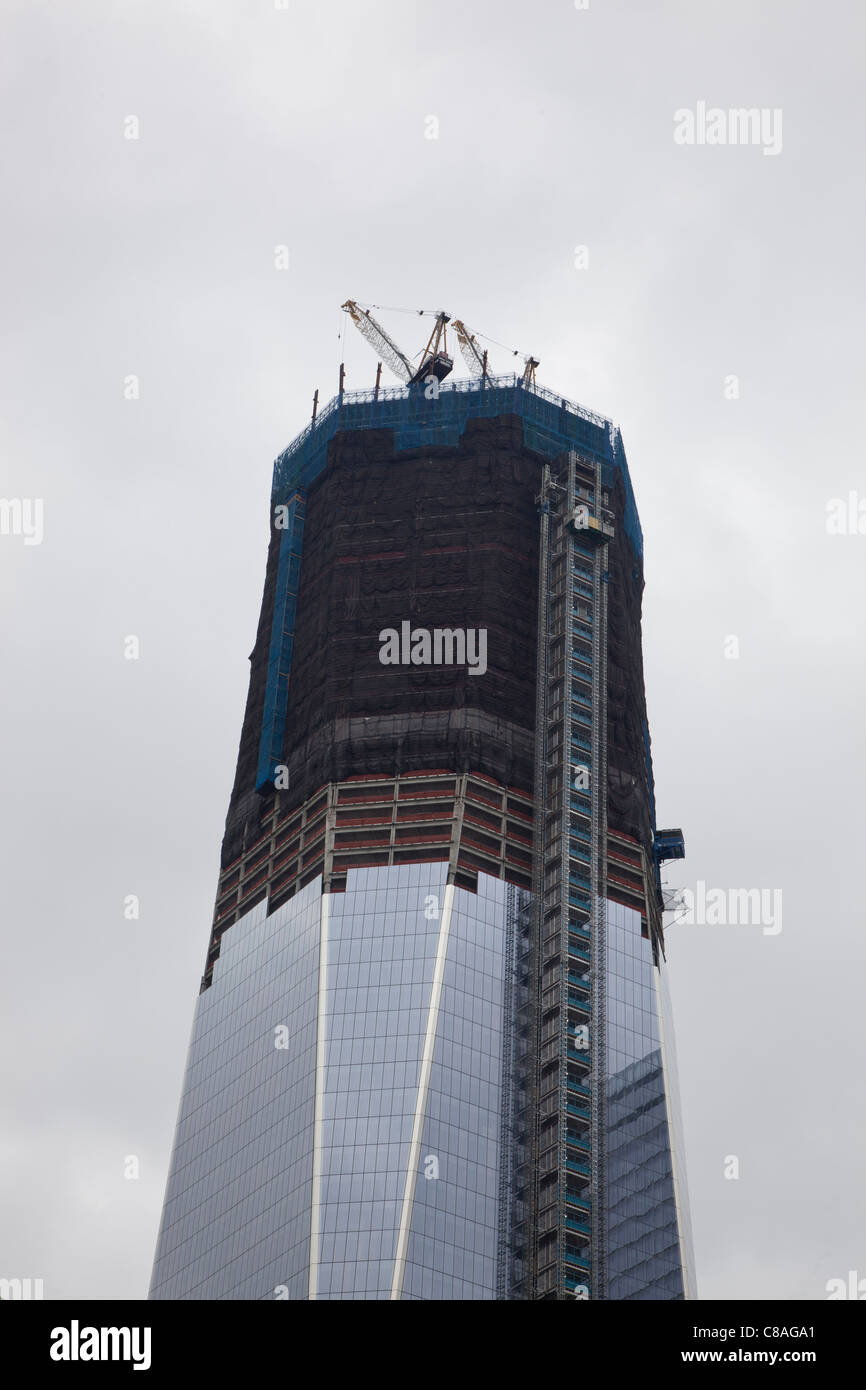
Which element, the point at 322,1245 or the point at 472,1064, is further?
the point at 472,1064
